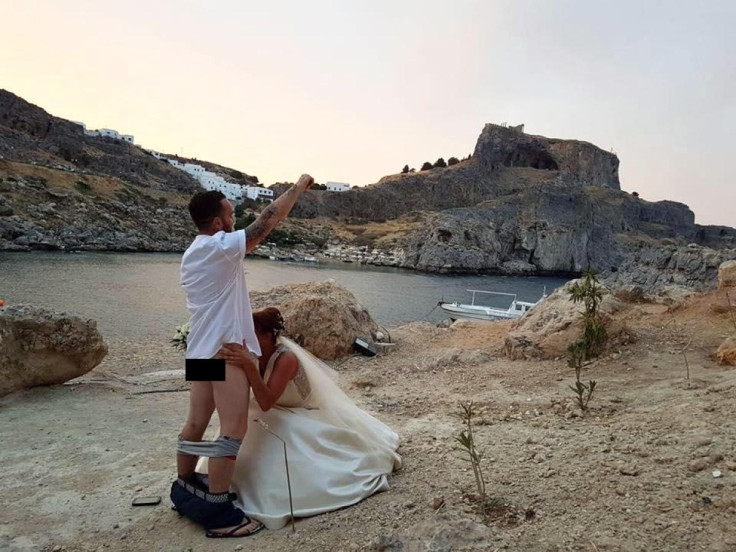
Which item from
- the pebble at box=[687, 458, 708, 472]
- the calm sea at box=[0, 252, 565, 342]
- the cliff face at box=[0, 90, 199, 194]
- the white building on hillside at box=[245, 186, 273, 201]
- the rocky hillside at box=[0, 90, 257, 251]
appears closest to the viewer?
the pebble at box=[687, 458, 708, 472]

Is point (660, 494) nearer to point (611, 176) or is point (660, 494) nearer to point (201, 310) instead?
point (201, 310)

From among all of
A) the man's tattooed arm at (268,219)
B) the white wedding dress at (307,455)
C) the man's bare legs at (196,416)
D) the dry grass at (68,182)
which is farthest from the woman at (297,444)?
the dry grass at (68,182)

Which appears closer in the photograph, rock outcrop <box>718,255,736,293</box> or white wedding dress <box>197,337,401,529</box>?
white wedding dress <box>197,337,401,529</box>

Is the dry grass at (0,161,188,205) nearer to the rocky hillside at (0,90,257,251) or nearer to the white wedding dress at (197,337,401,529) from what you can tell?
the rocky hillside at (0,90,257,251)

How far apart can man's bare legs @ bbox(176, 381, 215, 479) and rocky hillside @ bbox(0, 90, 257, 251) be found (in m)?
55.6

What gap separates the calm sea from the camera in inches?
849

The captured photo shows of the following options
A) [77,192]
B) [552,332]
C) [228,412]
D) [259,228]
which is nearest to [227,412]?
[228,412]

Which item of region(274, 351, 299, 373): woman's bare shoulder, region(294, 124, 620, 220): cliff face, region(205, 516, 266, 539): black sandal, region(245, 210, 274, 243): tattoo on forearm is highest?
region(294, 124, 620, 220): cliff face

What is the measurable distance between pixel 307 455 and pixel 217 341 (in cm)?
110

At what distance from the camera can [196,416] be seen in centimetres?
351

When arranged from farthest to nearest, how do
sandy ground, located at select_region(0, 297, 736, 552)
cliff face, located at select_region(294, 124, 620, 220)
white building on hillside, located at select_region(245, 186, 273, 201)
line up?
cliff face, located at select_region(294, 124, 620, 220), white building on hillside, located at select_region(245, 186, 273, 201), sandy ground, located at select_region(0, 297, 736, 552)

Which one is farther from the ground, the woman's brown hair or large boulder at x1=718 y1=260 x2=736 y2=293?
large boulder at x1=718 y1=260 x2=736 y2=293

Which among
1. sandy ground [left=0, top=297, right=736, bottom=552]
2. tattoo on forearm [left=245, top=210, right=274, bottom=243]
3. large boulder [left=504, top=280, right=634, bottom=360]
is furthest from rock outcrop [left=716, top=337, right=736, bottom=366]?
tattoo on forearm [left=245, top=210, right=274, bottom=243]

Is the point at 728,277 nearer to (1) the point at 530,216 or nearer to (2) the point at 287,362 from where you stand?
(2) the point at 287,362
